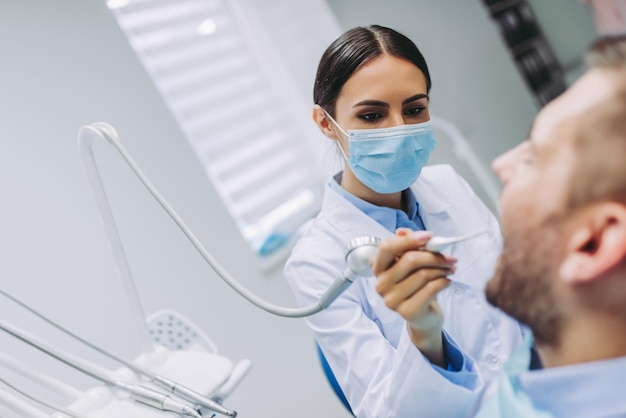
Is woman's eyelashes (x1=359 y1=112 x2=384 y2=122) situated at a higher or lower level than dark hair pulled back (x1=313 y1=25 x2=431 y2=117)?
lower

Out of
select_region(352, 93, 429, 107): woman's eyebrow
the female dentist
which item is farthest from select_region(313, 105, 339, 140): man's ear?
select_region(352, 93, 429, 107): woman's eyebrow

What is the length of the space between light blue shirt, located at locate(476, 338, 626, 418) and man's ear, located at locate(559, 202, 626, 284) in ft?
0.39

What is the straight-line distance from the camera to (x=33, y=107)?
1.52m

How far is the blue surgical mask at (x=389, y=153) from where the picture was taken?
44.9 inches

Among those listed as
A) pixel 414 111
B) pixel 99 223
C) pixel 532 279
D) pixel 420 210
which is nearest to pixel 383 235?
pixel 420 210

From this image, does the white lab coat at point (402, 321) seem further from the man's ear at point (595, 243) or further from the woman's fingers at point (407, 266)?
the man's ear at point (595, 243)

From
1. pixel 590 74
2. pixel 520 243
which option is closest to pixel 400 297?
pixel 520 243

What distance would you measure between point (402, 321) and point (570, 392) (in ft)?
1.67

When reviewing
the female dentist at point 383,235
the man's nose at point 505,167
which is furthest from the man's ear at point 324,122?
the man's nose at point 505,167

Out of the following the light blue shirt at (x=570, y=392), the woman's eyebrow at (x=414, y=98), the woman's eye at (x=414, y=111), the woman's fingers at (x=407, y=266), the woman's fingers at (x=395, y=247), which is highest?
the woman's eyebrow at (x=414, y=98)

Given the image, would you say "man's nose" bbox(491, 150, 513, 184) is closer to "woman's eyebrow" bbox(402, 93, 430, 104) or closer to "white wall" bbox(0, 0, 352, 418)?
"woman's eyebrow" bbox(402, 93, 430, 104)

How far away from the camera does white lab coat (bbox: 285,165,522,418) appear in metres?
0.96

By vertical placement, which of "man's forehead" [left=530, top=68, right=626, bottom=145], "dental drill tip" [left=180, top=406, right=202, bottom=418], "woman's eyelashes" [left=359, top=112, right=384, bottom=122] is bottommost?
"dental drill tip" [left=180, top=406, right=202, bottom=418]

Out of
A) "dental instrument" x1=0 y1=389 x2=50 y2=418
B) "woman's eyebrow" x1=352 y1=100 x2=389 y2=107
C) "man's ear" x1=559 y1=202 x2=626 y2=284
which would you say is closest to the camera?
"man's ear" x1=559 y1=202 x2=626 y2=284
